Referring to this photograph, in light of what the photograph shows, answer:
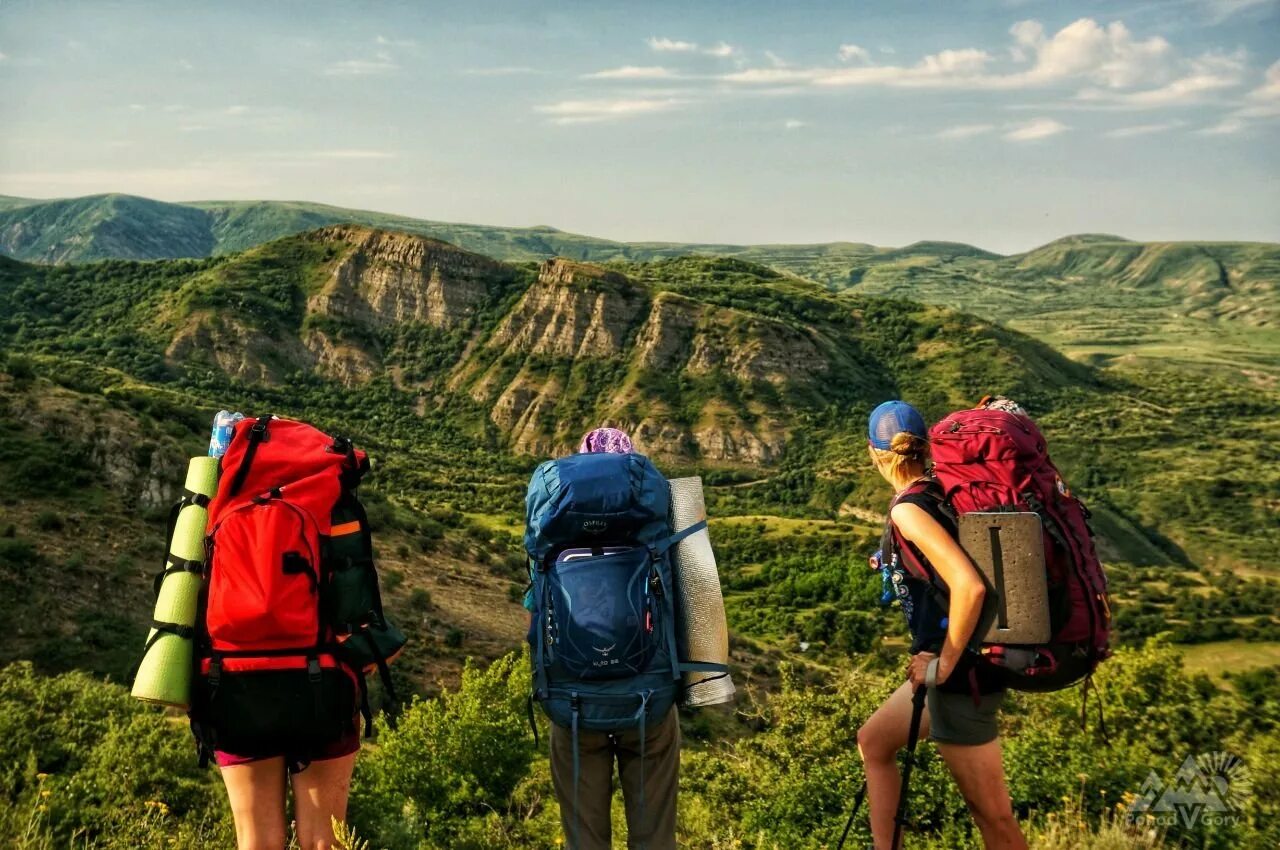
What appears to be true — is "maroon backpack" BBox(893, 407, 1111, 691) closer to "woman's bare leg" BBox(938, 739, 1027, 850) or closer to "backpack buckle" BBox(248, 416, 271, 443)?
"woman's bare leg" BBox(938, 739, 1027, 850)

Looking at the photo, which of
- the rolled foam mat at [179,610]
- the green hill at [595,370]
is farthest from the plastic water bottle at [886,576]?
the green hill at [595,370]

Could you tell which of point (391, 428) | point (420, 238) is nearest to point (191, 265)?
point (420, 238)

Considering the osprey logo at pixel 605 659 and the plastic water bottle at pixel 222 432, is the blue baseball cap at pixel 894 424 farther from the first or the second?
the plastic water bottle at pixel 222 432

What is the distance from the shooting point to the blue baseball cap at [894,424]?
159 inches

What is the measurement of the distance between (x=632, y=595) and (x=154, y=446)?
26.8m

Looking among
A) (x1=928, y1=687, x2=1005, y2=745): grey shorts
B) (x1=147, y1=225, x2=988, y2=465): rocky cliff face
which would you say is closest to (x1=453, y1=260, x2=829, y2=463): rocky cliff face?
(x1=147, y1=225, x2=988, y2=465): rocky cliff face

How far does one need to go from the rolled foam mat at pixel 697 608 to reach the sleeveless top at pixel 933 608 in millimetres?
836

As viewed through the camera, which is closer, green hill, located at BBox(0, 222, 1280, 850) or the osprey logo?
the osprey logo

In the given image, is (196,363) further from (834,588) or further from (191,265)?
(834,588)

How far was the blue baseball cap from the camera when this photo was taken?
13.2 ft

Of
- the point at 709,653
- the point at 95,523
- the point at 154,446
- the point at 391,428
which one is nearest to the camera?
the point at 709,653

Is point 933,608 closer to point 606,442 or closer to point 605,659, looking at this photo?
point 605,659

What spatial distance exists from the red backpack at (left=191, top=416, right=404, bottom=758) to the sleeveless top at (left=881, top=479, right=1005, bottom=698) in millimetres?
2373

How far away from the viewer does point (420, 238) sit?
129250mm
